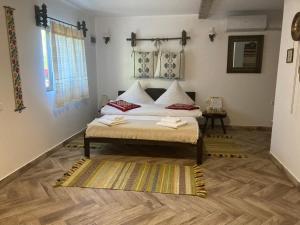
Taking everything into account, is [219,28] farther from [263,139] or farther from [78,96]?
[78,96]

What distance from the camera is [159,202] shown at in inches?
99.5

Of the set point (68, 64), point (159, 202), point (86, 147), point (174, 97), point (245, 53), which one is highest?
point (245, 53)

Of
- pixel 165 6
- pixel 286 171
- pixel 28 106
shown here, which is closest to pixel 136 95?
pixel 165 6

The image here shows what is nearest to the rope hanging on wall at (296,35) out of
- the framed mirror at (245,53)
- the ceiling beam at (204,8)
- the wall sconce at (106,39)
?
the ceiling beam at (204,8)

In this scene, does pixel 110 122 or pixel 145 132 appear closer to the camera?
pixel 145 132

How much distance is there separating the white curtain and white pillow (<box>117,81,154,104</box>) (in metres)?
0.94

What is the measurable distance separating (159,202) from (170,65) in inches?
138

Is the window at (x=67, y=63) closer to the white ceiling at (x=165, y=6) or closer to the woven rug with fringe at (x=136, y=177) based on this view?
the white ceiling at (x=165, y=6)

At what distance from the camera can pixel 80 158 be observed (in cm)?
374

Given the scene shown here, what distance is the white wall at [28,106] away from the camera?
2.86m

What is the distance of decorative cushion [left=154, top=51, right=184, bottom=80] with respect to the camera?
5.36 meters

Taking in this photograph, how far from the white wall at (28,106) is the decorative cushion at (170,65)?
2.06 m

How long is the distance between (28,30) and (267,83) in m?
4.72

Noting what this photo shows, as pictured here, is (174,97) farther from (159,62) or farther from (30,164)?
(30,164)
